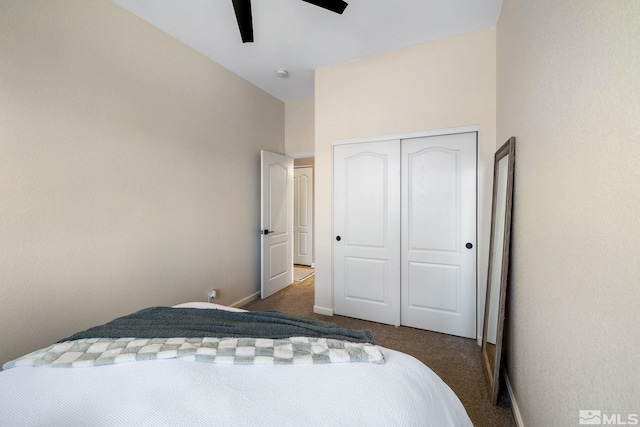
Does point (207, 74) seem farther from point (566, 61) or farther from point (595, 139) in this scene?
point (595, 139)

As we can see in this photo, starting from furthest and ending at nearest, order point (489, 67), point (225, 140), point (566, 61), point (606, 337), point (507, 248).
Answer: point (225, 140) → point (489, 67) → point (507, 248) → point (566, 61) → point (606, 337)

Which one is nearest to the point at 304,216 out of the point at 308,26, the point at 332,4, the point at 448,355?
the point at 308,26

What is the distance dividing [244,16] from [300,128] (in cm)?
230

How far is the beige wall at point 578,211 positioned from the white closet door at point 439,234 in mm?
956

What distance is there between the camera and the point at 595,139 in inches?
31.3

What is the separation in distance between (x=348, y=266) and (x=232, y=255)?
1.43 m

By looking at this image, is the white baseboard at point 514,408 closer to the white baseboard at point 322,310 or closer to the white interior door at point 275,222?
the white baseboard at point 322,310

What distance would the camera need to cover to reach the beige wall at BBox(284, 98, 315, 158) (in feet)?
12.7

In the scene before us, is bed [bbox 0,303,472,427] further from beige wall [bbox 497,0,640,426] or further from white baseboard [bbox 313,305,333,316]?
white baseboard [bbox 313,305,333,316]

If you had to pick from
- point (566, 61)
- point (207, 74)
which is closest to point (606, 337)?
point (566, 61)

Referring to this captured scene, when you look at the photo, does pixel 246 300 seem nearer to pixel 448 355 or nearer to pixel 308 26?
pixel 448 355

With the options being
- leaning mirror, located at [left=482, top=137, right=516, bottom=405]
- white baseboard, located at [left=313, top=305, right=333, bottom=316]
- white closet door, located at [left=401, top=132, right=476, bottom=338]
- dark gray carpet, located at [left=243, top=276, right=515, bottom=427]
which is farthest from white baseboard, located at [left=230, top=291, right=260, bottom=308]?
leaning mirror, located at [left=482, top=137, right=516, bottom=405]

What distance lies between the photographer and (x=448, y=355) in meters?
2.21

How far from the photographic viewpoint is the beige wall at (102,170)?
1566 millimetres
